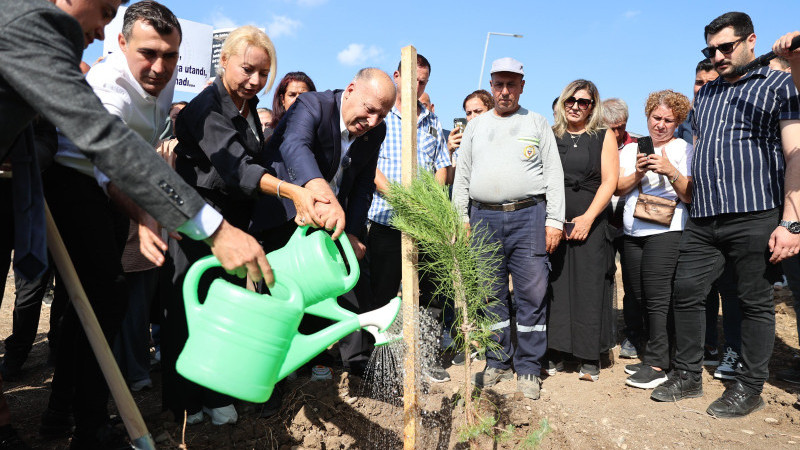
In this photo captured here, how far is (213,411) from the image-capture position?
2775mm

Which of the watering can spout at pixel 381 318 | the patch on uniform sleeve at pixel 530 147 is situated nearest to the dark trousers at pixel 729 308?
the patch on uniform sleeve at pixel 530 147

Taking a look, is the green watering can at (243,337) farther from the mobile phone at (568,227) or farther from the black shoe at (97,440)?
the mobile phone at (568,227)

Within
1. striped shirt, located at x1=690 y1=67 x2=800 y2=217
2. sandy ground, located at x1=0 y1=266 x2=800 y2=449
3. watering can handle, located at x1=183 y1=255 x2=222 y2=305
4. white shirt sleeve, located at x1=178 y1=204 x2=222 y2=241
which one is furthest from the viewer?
striped shirt, located at x1=690 y1=67 x2=800 y2=217

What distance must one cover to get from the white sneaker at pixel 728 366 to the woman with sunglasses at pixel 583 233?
0.86 metres

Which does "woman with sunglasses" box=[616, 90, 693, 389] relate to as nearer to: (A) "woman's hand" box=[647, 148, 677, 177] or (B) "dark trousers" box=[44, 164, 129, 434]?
(A) "woman's hand" box=[647, 148, 677, 177]

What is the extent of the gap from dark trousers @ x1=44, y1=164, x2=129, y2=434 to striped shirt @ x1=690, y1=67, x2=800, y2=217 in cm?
332

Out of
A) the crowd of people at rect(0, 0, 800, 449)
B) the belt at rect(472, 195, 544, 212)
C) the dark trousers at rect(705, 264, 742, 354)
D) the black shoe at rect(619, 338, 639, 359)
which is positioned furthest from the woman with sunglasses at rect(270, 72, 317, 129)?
the dark trousers at rect(705, 264, 742, 354)

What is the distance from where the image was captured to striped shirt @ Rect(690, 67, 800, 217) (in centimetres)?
311

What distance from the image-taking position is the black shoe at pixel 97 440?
7.26 ft

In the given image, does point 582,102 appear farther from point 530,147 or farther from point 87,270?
point 87,270

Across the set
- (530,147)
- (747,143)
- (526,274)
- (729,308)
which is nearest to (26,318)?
(526,274)

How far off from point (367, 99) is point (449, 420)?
1.86 meters

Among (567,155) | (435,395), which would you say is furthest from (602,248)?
(435,395)

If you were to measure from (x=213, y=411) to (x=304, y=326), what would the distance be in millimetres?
691
